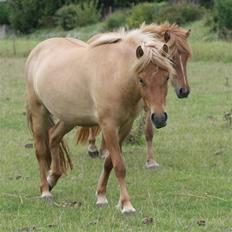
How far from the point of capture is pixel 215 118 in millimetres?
12250

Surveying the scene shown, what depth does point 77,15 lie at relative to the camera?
167 feet

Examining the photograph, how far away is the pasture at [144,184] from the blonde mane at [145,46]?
54.1 inches

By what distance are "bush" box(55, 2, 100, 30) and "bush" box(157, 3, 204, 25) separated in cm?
830

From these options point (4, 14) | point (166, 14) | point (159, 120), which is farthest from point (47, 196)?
point (4, 14)

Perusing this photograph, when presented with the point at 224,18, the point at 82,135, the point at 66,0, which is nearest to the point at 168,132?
the point at 82,135

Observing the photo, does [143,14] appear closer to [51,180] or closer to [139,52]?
[51,180]

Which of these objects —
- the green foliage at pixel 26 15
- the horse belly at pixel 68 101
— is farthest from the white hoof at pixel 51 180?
the green foliage at pixel 26 15

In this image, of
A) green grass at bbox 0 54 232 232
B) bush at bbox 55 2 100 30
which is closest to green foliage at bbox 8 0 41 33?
bush at bbox 55 2 100 30

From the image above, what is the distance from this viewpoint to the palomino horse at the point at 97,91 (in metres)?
5.80

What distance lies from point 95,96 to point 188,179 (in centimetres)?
196

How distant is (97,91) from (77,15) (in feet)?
148

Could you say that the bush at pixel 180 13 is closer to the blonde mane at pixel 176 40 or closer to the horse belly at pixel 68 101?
the blonde mane at pixel 176 40

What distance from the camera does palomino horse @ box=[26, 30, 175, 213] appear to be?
5.80 meters

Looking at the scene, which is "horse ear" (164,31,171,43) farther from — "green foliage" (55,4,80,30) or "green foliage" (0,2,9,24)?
"green foliage" (0,2,9,24)
